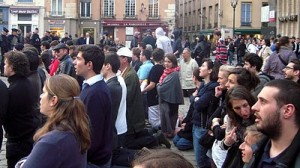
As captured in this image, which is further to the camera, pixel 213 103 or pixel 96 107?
pixel 213 103

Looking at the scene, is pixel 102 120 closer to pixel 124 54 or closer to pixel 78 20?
pixel 124 54

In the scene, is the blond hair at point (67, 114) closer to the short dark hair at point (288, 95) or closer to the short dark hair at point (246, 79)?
the short dark hair at point (288, 95)

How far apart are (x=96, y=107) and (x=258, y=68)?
344 centimetres

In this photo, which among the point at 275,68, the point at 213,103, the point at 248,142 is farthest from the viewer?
the point at 275,68

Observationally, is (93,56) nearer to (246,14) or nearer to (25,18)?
(246,14)

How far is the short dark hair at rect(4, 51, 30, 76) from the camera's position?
5867mm

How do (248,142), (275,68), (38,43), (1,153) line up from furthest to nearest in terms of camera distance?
(38,43) → (275,68) → (1,153) → (248,142)

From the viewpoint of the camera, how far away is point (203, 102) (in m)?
7.52

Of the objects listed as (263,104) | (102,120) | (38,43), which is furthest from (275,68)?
(38,43)

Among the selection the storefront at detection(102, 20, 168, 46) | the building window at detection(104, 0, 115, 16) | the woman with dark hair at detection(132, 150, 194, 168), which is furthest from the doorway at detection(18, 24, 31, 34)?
the woman with dark hair at detection(132, 150, 194, 168)

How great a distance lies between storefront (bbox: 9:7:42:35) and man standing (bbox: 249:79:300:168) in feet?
175

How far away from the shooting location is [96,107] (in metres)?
5.05

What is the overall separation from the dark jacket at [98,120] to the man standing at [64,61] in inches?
181

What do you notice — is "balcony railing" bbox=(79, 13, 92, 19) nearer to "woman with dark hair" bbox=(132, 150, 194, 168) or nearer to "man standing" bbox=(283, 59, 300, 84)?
"man standing" bbox=(283, 59, 300, 84)
